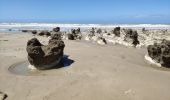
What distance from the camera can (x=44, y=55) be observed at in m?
12.8

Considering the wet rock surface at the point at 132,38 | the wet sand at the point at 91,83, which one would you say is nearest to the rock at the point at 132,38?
the wet rock surface at the point at 132,38

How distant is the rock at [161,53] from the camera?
13008 millimetres

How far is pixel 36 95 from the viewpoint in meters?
8.99

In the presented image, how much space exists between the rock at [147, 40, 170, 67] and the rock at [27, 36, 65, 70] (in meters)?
4.20

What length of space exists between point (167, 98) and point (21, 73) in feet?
19.4

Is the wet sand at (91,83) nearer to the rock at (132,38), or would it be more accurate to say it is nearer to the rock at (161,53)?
the rock at (161,53)

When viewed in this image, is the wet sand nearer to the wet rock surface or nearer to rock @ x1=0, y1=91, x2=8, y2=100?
rock @ x1=0, y1=91, x2=8, y2=100

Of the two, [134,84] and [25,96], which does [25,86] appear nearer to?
[25,96]

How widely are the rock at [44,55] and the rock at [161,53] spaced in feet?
13.8

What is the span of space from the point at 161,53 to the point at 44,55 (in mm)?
5157

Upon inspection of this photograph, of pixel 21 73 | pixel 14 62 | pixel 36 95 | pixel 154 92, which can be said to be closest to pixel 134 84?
pixel 154 92

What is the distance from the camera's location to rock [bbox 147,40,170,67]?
1301cm

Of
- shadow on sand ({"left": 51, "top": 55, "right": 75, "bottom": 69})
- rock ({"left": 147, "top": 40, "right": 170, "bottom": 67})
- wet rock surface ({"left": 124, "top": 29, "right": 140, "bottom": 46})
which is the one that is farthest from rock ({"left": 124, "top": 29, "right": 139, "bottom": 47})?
shadow on sand ({"left": 51, "top": 55, "right": 75, "bottom": 69})

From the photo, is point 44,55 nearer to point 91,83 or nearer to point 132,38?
point 91,83
